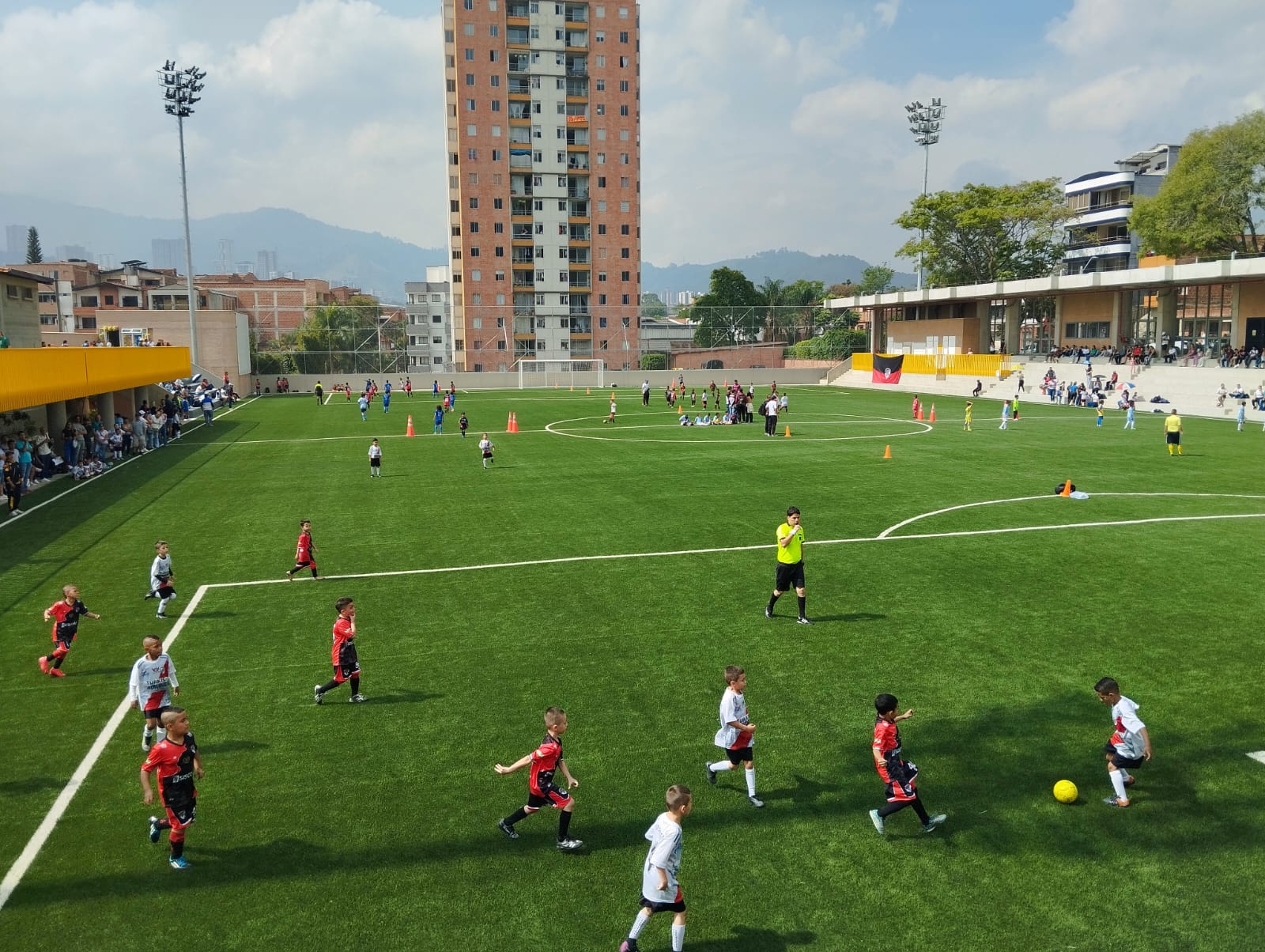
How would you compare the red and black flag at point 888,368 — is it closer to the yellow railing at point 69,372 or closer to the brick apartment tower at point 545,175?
the brick apartment tower at point 545,175

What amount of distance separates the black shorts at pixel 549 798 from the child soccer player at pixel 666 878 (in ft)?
5.17

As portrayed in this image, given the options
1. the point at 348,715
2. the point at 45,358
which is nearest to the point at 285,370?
the point at 45,358

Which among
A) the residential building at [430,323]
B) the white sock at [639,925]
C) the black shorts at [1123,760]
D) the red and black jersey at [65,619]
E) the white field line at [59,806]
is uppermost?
the residential building at [430,323]

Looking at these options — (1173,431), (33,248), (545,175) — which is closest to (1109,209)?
(545,175)

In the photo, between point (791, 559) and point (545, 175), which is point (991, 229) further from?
point (791, 559)

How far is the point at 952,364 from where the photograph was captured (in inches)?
3071

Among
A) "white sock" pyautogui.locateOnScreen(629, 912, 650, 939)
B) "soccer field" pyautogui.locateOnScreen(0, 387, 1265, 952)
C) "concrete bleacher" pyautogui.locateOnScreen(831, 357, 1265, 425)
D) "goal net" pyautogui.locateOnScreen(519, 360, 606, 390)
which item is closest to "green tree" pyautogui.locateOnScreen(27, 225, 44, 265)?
"goal net" pyautogui.locateOnScreen(519, 360, 606, 390)

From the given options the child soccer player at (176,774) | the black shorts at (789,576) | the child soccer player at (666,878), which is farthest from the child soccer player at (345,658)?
the black shorts at (789,576)

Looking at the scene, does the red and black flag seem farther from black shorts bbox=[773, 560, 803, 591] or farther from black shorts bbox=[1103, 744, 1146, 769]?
black shorts bbox=[1103, 744, 1146, 769]

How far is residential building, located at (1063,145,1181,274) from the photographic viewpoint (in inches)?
4188

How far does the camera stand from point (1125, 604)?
50.8ft

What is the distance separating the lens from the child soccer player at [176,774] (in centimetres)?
821

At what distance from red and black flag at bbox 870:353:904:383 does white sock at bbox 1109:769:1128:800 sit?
7338cm

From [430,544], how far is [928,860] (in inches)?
569
